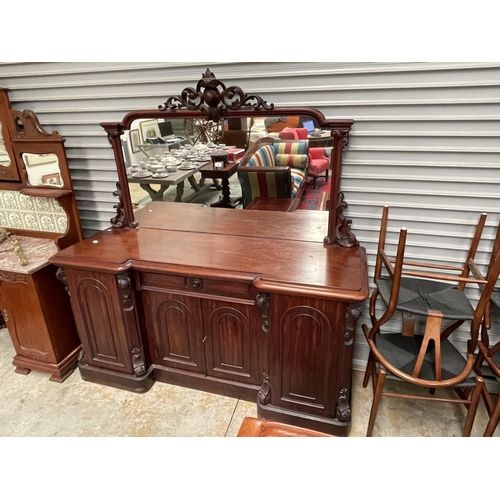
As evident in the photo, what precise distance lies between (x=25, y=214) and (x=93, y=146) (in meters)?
0.73

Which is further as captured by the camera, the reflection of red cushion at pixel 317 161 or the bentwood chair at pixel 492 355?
the reflection of red cushion at pixel 317 161

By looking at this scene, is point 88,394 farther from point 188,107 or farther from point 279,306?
point 188,107

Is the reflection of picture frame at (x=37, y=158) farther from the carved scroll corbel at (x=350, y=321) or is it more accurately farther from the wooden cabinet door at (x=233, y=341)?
the carved scroll corbel at (x=350, y=321)

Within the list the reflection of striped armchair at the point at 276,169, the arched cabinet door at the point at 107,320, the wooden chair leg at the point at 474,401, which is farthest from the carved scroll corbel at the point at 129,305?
the wooden chair leg at the point at 474,401

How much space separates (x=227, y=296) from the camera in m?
1.88

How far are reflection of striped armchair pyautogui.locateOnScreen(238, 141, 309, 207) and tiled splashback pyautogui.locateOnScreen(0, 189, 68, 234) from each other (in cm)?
133

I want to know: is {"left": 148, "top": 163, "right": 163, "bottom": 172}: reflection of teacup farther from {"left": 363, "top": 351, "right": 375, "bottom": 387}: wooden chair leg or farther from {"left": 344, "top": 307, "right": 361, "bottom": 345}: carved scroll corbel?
{"left": 363, "top": 351, "right": 375, "bottom": 387}: wooden chair leg

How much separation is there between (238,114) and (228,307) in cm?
104

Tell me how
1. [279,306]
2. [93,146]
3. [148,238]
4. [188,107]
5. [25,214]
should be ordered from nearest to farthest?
[279,306] < [188,107] < [148,238] < [93,146] < [25,214]

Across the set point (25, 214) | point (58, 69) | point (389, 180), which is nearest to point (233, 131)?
point (389, 180)

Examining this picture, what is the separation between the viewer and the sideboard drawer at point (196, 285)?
6.01ft

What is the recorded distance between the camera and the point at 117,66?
2.05 metres

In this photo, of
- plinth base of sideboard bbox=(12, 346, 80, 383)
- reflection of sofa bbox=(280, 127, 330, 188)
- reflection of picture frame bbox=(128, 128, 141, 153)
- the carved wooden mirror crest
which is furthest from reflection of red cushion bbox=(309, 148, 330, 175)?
plinth base of sideboard bbox=(12, 346, 80, 383)

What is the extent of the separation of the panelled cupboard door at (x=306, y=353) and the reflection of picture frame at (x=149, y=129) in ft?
4.18
